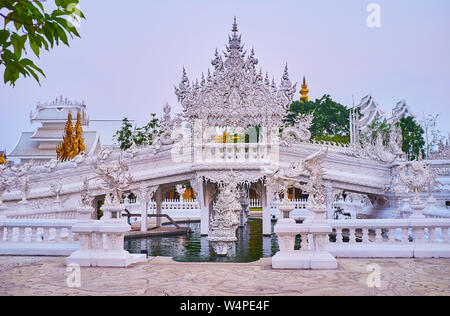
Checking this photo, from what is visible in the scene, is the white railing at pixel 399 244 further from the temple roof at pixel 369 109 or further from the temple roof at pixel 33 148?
the temple roof at pixel 369 109

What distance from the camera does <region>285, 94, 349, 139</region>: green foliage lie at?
37.0m

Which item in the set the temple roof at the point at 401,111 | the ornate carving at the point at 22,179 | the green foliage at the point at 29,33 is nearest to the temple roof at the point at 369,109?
the temple roof at the point at 401,111

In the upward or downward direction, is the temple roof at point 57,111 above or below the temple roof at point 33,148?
above

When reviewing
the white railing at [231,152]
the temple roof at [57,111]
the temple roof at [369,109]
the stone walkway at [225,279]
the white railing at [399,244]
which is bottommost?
the stone walkway at [225,279]

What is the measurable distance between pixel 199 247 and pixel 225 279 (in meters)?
5.98

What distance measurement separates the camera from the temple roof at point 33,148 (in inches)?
1126

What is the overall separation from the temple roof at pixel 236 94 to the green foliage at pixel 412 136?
1911cm

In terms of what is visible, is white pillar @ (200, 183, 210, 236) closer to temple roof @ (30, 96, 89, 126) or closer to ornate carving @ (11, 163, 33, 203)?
ornate carving @ (11, 163, 33, 203)

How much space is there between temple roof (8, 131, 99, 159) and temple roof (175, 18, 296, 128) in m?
16.7

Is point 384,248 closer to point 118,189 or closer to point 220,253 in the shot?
point 220,253

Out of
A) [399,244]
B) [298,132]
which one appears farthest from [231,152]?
[399,244]

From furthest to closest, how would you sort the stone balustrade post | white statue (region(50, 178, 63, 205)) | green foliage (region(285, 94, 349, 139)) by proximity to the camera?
green foliage (region(285, 94, 349, 139))
white statue (region(50, 178, 63, 205))
the stone balustrade post

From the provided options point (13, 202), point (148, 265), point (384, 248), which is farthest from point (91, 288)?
point (13, 202)

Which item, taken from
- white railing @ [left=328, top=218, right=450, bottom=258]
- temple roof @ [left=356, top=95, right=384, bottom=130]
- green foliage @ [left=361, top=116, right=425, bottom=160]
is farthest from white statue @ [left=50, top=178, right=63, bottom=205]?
temple roof @ [left=356, top=95, right=384, bottom=130]
